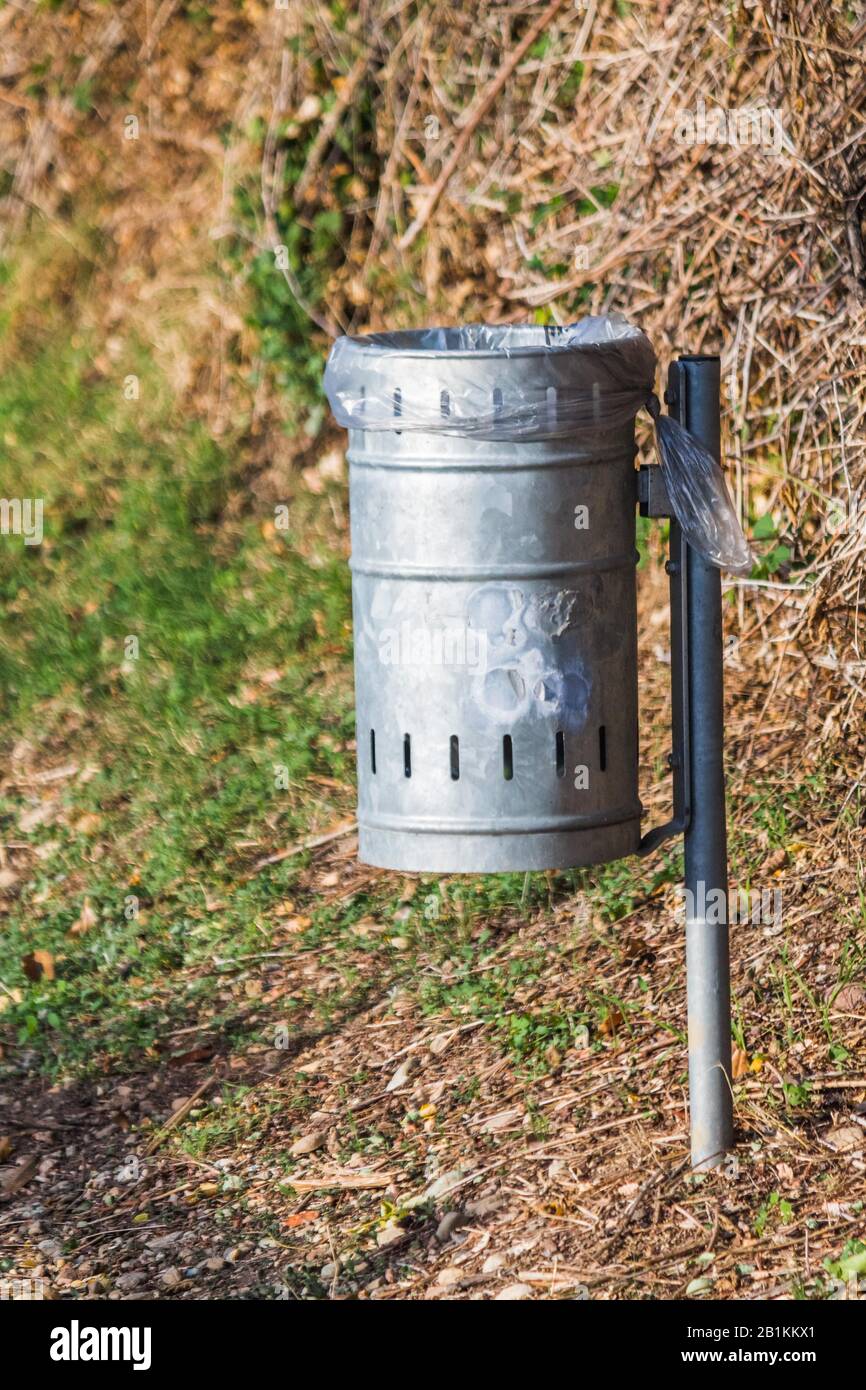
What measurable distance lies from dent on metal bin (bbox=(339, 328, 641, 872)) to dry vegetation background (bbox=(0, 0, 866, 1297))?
82 cm

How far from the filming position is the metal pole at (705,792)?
3238mm

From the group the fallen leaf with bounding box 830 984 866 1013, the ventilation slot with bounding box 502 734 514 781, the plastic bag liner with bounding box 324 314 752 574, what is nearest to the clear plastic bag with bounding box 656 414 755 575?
the plastic bag liner with bounding box 324 314 752 574

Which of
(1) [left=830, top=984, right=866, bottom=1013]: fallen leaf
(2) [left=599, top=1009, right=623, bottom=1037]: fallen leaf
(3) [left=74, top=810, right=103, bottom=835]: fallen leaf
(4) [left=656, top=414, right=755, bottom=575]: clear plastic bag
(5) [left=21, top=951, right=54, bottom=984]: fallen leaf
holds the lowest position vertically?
(5) [left=21, top=951, right=54, bottom=984]: fallen leaf

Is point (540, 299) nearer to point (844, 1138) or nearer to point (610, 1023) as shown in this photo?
point (610, 1023)

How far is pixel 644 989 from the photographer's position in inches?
159

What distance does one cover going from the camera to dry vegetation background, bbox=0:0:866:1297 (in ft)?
11.4

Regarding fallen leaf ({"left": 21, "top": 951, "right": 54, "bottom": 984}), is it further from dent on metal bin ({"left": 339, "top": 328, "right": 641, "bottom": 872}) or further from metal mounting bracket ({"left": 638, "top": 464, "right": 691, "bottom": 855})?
metal mounting bracket ({"left": 638, "top": 464, "right": 691, "bottom": 855})

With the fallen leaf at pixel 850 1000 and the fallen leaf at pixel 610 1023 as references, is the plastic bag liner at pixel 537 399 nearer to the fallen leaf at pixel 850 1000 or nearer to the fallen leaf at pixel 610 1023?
the fallen leaf at pixel 850 1000

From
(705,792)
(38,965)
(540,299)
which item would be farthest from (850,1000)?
(540,299)

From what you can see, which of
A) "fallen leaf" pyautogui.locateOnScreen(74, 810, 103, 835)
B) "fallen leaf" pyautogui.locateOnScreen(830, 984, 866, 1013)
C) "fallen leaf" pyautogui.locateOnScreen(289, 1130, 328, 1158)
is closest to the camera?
"fallen leaf" pyautogui.locateOnScreen(830, 984, 866, 1013)

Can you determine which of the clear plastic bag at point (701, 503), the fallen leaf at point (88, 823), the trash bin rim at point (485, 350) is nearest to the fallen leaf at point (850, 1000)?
the clear plastic bag at point (701, 503)

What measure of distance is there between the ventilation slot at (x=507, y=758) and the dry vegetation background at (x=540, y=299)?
3.14 ft

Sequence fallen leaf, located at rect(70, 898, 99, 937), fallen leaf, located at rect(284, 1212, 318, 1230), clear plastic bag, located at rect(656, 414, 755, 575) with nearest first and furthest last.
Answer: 1. clear plastic bag, located at rect(656, 414, 755, 575)
2. fallen leaf, located at rect(284, 1212, 318, 1230)
3. fallen leaf, located at rect(70, 898, 99, 937)

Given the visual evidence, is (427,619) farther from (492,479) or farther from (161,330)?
(161,330)
